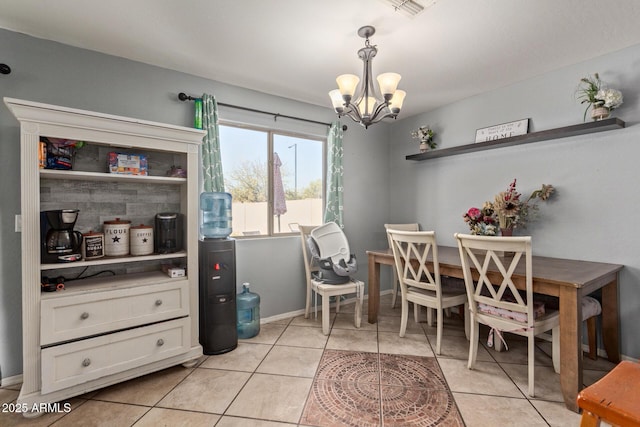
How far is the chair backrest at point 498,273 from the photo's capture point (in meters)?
1.92

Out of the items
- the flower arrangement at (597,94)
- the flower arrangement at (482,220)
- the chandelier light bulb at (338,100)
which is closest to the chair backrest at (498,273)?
the flower arrangement at (482,220)

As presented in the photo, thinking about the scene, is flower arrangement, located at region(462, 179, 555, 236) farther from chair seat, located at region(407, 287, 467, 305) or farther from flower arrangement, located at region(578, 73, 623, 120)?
flower arrangement, located at region(578, 73, 623, 120)

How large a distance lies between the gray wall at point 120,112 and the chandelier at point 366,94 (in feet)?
4.16

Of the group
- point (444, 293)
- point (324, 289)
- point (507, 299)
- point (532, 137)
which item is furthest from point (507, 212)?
point (324, 289)

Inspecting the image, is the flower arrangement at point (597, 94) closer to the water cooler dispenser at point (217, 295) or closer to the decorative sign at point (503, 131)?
the decorative sign at point (503, 131)

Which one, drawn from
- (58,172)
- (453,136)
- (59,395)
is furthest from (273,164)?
(59,395)

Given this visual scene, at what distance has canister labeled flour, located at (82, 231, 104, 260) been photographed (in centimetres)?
206

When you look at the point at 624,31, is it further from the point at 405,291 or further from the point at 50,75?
the point at 50,75

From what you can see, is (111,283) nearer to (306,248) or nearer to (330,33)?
(306,248)

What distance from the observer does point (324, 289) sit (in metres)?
2.92

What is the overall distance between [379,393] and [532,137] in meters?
2.59

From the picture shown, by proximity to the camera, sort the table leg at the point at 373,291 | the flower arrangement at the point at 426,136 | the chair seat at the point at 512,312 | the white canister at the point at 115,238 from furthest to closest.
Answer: the flower arrangement at the point at 426,136
the table leg at the point at 373,291
the white canister at the point at 115,238
the chair seat at the point at 512,312

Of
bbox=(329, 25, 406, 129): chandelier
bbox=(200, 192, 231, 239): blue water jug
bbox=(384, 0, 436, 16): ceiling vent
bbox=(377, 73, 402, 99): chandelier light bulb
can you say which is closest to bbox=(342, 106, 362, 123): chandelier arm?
bbox=(329, 25, 406, 129): chandelier

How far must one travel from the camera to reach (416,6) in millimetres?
1765
